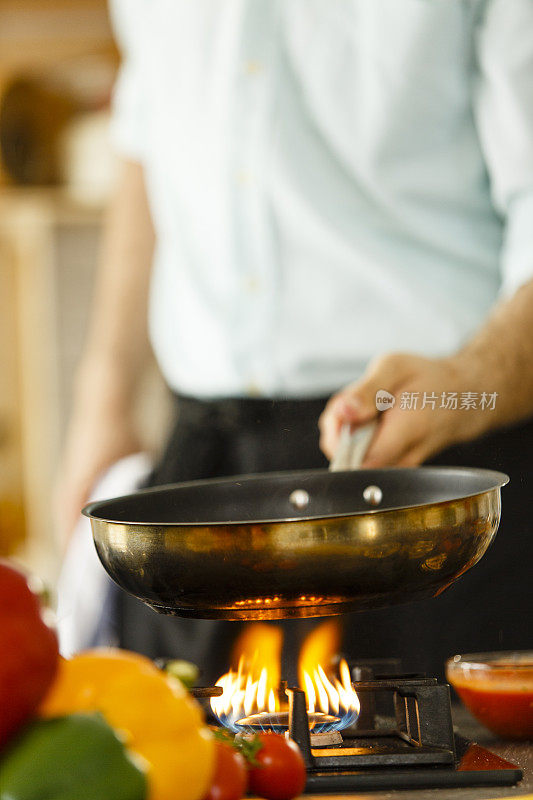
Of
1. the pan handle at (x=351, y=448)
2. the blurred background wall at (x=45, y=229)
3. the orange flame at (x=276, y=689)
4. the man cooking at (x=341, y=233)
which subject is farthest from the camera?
the blurred background wall at (x=45, y=229)

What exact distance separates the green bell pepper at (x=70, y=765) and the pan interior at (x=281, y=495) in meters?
0.31

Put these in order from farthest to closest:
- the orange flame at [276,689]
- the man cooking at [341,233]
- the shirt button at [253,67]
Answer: the shirt button at [253,67], the man cooking at [341,233], the orange flame at [276,689]

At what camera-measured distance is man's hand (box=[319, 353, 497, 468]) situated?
0.71 meters

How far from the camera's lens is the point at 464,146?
0.96 meters

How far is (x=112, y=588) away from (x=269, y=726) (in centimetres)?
57

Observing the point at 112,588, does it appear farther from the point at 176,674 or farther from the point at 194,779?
the point at 194,779

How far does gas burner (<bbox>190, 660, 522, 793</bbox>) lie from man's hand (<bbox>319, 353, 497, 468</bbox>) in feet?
0.54

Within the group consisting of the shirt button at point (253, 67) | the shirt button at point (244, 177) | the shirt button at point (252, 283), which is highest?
the shirt button at point (253, 67)

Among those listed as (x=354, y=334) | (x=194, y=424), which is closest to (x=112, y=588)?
(x=194, y=424)

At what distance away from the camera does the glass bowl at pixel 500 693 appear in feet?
2.13

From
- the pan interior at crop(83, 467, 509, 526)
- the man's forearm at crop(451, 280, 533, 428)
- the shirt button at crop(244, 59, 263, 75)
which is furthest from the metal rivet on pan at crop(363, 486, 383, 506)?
the shirt button at crop(244, 59, 263, 75)

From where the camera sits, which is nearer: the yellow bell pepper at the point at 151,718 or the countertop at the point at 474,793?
the yellow bell pepper at the point at 151,718

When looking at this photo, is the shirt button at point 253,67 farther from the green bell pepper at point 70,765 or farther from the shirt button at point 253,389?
the green bell pepper at point 70,765

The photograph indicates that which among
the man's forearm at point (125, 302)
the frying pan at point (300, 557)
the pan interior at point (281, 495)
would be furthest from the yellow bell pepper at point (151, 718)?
the man's forearm at point (125, 302)
